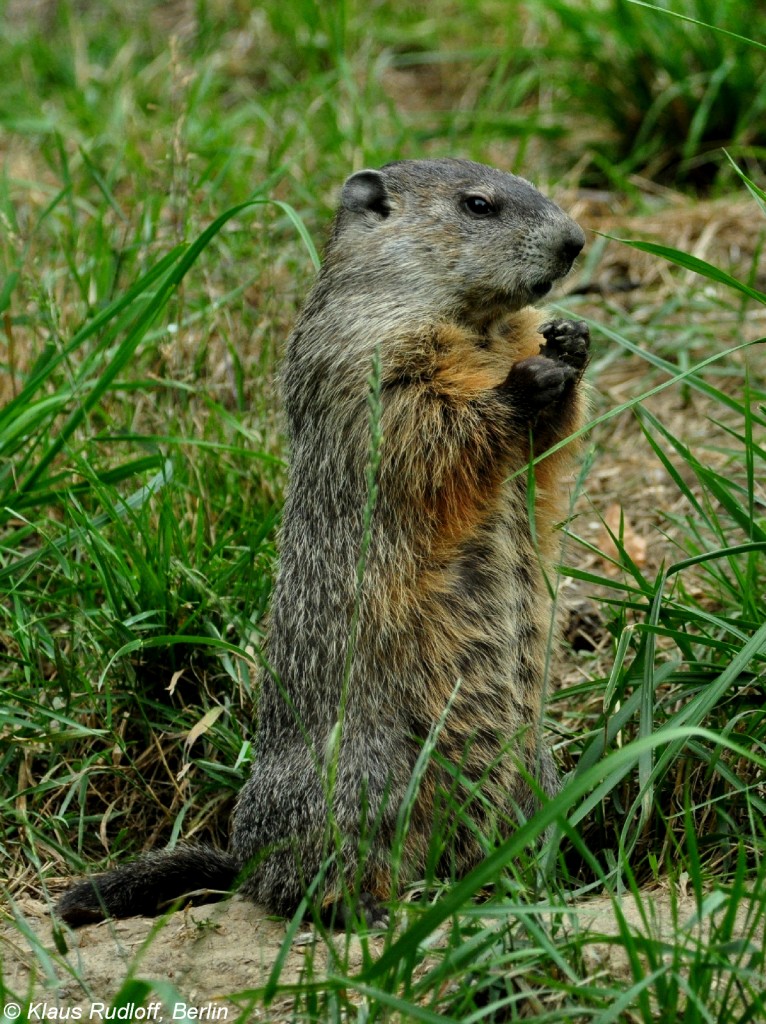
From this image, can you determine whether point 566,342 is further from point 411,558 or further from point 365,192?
point 365,192

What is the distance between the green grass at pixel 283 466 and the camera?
297 centimetres

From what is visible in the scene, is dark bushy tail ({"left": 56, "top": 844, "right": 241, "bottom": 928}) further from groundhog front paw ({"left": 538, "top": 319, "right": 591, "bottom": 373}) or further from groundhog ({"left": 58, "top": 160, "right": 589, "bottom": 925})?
groundhog front paw ({"left": 538, "top": 319, "right": 591, "bottom": 373})

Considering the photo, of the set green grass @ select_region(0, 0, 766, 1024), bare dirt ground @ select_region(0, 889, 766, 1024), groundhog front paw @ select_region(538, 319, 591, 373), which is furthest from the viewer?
groundhog front paw @ select_region(538, 319, 591, 373)

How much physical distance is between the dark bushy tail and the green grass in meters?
0.29

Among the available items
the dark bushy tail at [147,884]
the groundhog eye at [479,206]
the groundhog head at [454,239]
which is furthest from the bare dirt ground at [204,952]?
the groundhog eye at [479,206]

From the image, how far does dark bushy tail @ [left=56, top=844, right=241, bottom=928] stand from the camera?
12.6 feet

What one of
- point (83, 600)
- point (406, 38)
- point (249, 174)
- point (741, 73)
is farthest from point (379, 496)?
point (406, 38)

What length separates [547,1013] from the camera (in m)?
2.74

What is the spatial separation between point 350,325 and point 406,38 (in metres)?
5.15

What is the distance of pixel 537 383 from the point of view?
400 centimetres

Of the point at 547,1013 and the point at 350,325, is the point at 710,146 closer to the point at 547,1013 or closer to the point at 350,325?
the point at 350,325

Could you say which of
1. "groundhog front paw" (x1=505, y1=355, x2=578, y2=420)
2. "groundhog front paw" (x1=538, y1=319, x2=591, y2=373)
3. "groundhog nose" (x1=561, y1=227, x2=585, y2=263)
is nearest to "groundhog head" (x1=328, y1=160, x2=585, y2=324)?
"groundhog nose" (x1=561, y1=227, x2=585, y2=263)

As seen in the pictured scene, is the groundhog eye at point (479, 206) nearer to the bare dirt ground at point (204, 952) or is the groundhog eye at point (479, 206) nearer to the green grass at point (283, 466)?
the green grass at point (283, 466)

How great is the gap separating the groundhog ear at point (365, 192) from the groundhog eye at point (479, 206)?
30cm
